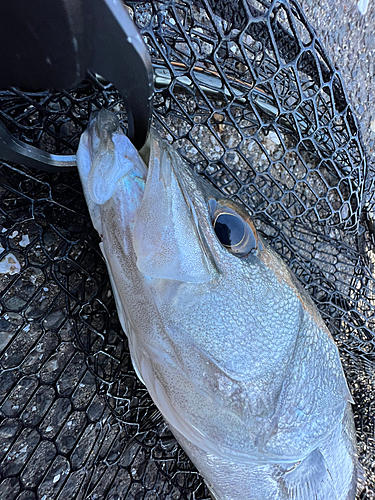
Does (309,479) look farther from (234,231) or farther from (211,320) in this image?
(234,231)

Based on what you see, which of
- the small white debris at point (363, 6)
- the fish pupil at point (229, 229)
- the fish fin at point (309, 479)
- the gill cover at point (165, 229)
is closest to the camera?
the gill cover at point (165, 229)

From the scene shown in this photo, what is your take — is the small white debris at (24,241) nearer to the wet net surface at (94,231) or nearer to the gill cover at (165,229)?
the wet net surface at (94,231)

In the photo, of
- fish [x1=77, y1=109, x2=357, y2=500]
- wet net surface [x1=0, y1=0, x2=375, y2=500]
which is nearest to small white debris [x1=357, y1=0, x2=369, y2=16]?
wet net surface [x1=0, y1=0, x2=375, y2=500]

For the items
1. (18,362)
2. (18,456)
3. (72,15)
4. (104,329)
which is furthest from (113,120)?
(18,456)

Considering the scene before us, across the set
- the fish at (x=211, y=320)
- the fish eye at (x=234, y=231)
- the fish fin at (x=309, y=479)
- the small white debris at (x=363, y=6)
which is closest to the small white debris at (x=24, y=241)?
the fish at (x=211, y=320)

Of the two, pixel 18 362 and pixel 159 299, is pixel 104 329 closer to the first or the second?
pixel 18 362

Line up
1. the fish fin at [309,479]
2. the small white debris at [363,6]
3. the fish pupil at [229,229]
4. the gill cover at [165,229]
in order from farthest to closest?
the small white debris at [363,6] → the fish fin at [309,479] → the fish pupil at [229,229] → the gill cover at [165,229]

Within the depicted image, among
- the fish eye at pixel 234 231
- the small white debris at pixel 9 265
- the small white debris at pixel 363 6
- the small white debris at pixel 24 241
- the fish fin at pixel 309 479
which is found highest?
the small white debris at pixel 363 6

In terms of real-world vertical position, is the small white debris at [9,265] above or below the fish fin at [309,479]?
above

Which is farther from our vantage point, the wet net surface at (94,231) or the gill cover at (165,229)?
the wet net surface at (94,231)
